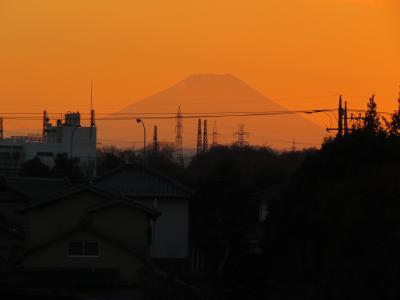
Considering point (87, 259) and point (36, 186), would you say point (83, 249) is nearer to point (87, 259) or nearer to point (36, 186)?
point (87, 259)

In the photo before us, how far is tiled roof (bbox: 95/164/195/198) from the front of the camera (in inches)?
1773

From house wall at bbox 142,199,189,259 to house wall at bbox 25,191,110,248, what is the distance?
1185 cm

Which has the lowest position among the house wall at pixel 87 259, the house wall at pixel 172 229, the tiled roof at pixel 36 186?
the house wall at pixel 87 259

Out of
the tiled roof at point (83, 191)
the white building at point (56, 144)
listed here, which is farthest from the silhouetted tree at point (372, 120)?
the white building at point (56, 144)

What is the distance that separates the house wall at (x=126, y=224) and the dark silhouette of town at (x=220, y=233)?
0.03 meters

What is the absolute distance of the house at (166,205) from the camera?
45.1 m

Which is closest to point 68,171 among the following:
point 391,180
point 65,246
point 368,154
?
point 65,246

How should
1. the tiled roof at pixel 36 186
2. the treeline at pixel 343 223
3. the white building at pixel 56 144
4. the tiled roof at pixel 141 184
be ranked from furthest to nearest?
the white building at pixel 56 144 < the tiled roof at pixel 141 184 < the tiled roof at pixel 36 186 < the treeline at pixel 343 223

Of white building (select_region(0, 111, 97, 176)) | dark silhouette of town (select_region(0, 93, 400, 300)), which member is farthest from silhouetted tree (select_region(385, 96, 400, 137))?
white building (select_region(0, 111, 97, 176))

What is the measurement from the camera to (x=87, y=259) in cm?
3200

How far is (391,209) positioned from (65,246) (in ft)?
44.0

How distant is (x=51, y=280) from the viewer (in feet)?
94.6

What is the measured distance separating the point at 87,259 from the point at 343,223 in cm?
1193

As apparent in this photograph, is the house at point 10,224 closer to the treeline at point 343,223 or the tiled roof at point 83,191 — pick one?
the tiled roof at point 83,191
